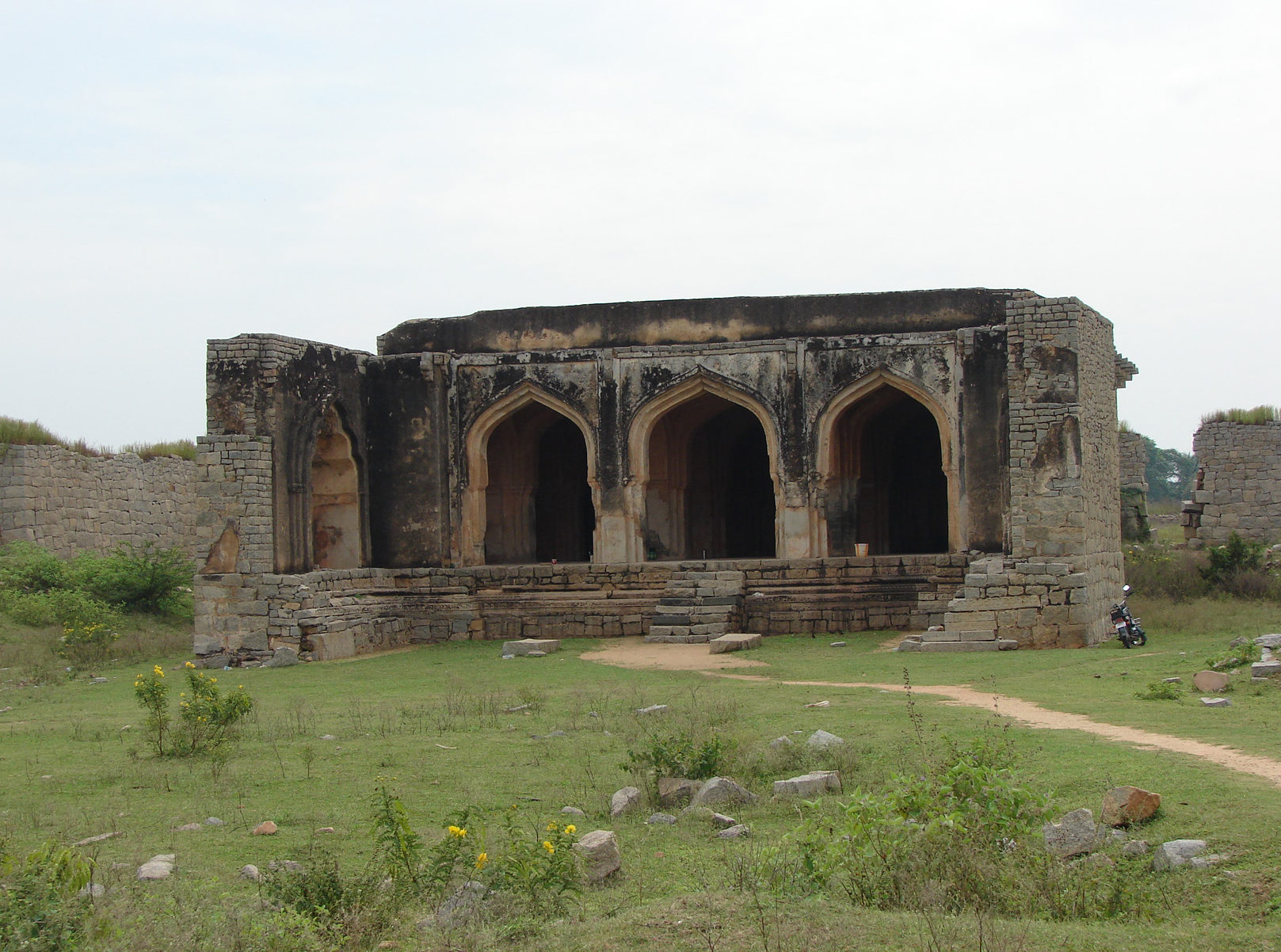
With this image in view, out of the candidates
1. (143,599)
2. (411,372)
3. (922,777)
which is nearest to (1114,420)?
(411,372)

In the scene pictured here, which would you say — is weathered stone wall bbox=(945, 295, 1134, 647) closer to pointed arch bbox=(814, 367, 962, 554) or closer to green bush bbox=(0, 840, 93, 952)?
pointed arch bbox=(814, 367, 962, 554)

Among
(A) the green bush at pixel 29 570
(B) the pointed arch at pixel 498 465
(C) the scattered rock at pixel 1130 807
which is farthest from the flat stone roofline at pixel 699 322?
(C) the scattered rock at pixel 1130 807

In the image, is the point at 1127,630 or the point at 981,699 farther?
the point at 1127,630

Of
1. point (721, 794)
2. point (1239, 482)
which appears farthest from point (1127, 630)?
point (1239, 482)

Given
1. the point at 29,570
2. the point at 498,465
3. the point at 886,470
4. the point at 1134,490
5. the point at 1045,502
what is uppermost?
the point at 498,465

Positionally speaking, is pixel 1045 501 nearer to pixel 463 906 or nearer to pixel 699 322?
pixel 699 322

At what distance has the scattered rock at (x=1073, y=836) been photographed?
606 cm

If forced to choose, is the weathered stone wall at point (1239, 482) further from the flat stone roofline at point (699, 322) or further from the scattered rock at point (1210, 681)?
the scattered rock at point (1210, 681)

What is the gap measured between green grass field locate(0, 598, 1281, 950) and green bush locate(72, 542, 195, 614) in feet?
18.9

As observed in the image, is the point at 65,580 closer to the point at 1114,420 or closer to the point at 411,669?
the point at 411,669

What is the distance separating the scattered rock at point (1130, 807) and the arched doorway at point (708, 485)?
14141 mm

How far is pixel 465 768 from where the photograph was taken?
29.2 feet

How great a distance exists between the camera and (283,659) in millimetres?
17297

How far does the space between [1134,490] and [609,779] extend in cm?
2240
